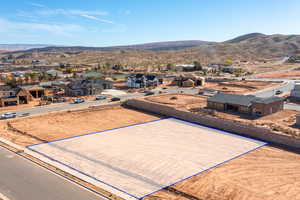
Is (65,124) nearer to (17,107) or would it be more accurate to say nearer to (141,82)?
(17,107)

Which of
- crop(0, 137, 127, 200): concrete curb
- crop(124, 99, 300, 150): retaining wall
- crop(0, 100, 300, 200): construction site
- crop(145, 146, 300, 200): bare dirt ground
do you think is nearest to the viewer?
crop(0, 137, 127, 200): concrete curb

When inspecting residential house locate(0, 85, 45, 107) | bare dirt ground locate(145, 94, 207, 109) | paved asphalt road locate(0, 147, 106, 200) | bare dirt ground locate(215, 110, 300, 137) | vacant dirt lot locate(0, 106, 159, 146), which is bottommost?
paved asphalt road locate(0, 147, 106, 200)

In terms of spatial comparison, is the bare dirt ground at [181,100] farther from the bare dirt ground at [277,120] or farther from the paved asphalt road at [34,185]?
the paved asphalt road at [34,185]

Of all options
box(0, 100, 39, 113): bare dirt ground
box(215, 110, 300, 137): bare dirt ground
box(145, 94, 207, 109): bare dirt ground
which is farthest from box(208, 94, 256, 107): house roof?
box(0, 100, 39, 113): bare dirt ground

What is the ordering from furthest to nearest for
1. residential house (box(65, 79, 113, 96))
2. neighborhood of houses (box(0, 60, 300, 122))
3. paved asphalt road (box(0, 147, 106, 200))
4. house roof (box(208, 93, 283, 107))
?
1. residential house (box(65, 79, 113, 96))
2. neighborhood of houses (box(0, 60, 300, 122))
3. house roof (box(208, 93, 283, 107))
4. paved asphalt road (box(0, 147, 106, 200))

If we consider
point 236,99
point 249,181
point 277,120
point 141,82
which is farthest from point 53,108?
point 277,120

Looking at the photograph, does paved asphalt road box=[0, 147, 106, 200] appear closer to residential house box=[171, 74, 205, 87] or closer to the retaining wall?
the retaining wall
